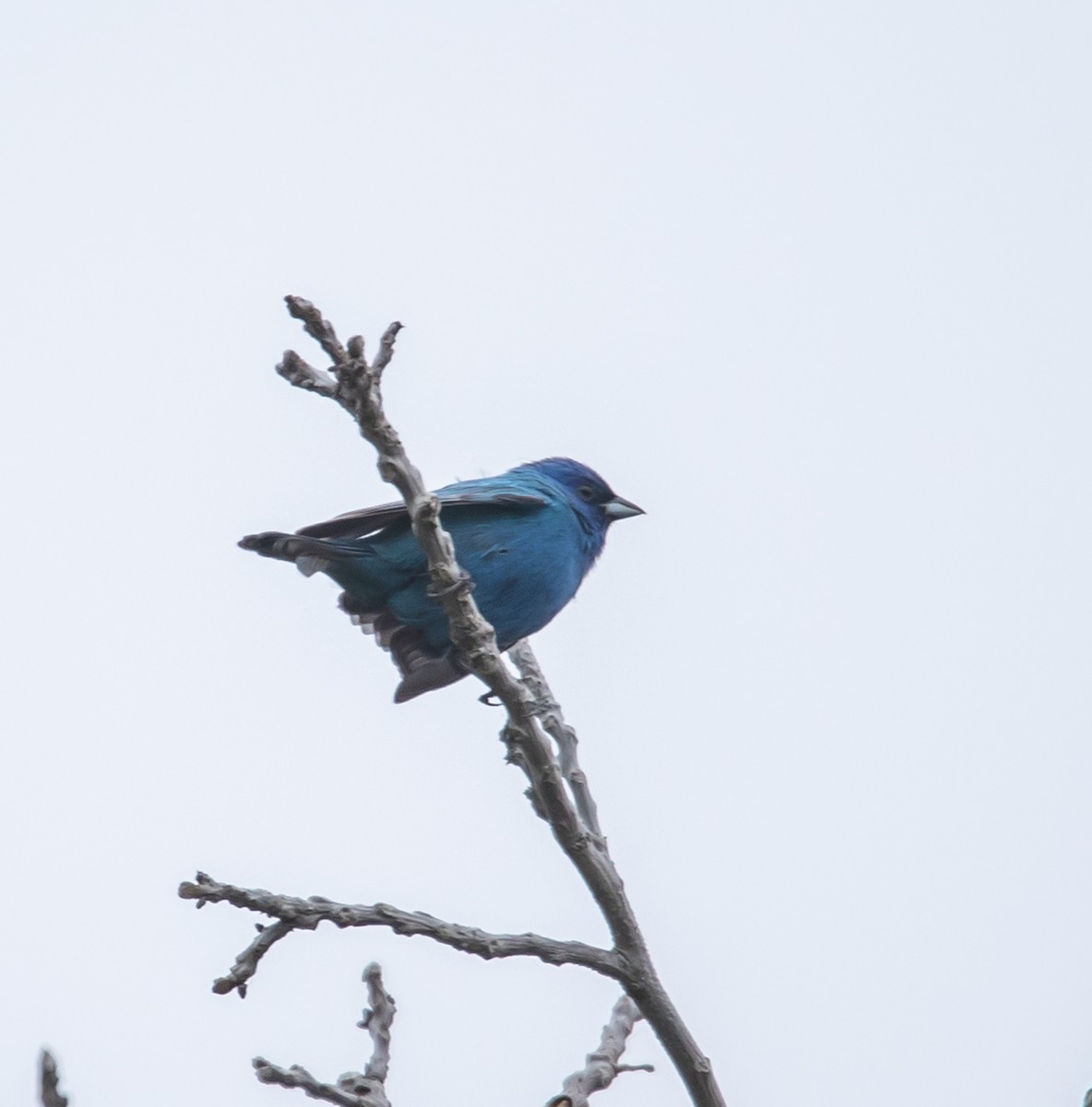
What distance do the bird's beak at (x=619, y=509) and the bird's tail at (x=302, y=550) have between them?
1.87 metres

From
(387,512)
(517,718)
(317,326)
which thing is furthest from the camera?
(387,512)

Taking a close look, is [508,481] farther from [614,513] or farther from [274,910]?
[274,910]

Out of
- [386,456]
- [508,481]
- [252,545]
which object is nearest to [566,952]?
[386,456]

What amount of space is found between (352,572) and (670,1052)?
3.75m

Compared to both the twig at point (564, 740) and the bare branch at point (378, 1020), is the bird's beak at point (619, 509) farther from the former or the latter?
the bare branch at point (378, 1020)

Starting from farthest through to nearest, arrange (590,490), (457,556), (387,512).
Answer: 1. (590,490)
2. (457,556)
3. (387,512)

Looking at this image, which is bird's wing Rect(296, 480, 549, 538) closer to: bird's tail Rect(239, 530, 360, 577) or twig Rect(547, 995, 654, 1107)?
bird's tail Rect(239, 530, 360, 577)

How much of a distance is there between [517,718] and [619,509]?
439cm

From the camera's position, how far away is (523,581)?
25.1 ft

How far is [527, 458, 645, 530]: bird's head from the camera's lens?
877 centimetres

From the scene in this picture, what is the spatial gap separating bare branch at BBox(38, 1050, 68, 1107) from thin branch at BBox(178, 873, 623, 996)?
126 cm

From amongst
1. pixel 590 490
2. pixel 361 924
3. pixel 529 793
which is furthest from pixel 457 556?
pixel 361 924

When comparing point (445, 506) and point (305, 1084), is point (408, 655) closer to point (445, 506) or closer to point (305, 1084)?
point (445, 506)

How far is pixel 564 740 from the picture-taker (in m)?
5.31
